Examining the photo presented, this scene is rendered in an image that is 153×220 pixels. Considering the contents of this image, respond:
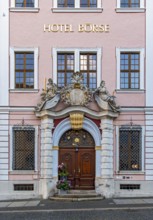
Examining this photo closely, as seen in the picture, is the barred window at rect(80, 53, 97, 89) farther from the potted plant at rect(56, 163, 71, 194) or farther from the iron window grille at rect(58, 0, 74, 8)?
the potted plant at rect(56, 163, 71, 194)

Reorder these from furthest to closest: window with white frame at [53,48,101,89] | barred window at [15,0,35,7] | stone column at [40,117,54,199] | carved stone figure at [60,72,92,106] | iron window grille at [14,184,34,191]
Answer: barred window at [15,0,35,7], window with white frame at [53,48,101,89], iron window grille at [14,184,34,191], carved stone figure at [60,72,92,106], stone column at [40,117,54,199]

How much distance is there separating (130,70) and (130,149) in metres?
4.01

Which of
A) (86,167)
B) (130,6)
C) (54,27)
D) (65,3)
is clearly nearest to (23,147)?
(86,167)

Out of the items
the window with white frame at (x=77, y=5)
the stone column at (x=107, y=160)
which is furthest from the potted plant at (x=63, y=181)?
the window with white frame at (x=77, y=5)

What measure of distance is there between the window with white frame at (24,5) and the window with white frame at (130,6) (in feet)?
13.9

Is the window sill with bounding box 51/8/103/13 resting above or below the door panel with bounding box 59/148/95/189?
above

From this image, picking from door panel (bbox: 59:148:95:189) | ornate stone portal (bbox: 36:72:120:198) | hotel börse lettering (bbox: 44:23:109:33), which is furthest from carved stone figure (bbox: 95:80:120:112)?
hotel börse lettering (bbox: 44:23:109:33)

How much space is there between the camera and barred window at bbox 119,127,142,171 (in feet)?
67.6

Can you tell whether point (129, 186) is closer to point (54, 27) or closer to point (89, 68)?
→ point (89, 68)

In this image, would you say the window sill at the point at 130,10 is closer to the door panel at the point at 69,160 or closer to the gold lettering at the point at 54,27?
the gold lettering at the point at 54,27

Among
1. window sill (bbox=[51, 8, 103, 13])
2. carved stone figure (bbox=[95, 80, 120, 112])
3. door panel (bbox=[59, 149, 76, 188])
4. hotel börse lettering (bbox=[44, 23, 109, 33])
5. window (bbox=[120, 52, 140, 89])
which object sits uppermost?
window sill (bbox=[51, 8, 103, 13])

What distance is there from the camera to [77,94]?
796 inches

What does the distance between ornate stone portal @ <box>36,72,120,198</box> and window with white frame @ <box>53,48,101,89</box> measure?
66 centimetres

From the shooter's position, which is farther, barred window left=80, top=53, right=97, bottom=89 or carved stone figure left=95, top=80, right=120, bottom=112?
barred window left=80, top=53, right=97, bottom=89
